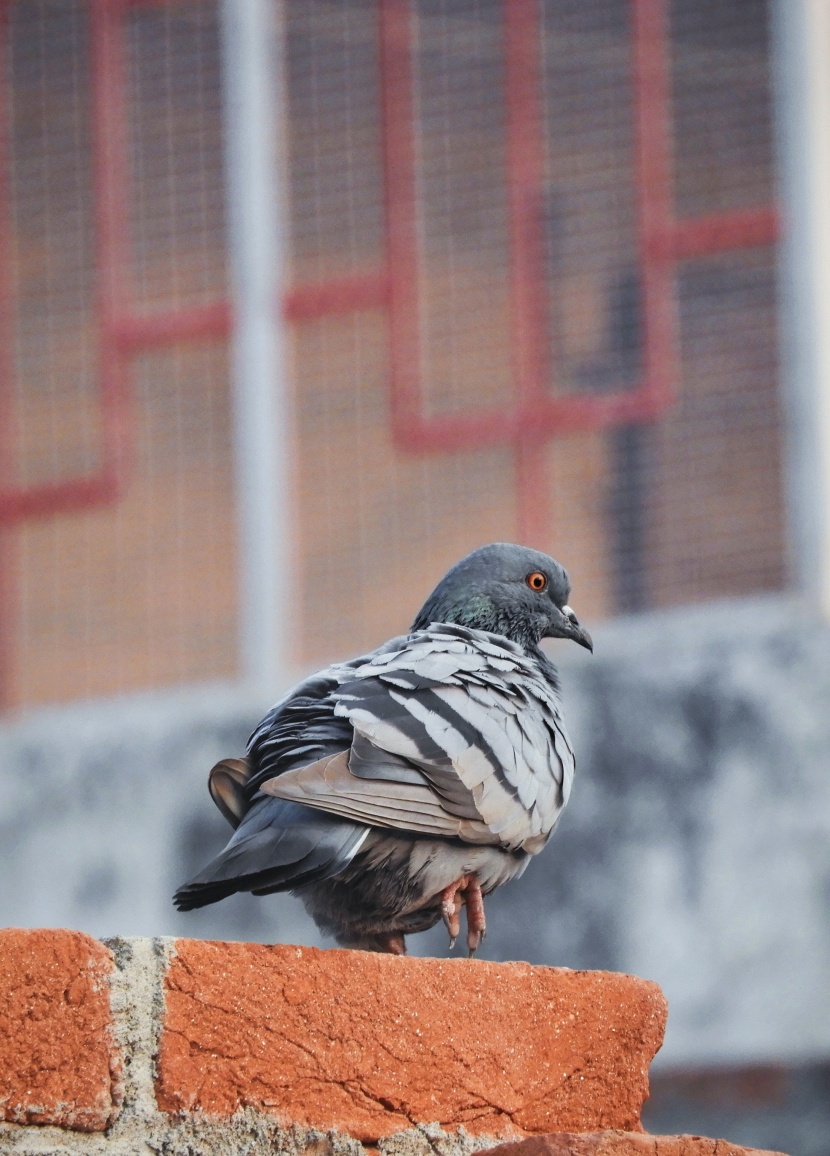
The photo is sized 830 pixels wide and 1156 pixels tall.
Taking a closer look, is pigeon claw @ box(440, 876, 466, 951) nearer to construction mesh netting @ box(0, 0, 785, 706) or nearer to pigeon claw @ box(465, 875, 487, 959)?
pigeon claw @ box(465, 875, 487, 959)

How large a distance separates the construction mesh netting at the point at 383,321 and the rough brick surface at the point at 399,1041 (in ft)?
15.7

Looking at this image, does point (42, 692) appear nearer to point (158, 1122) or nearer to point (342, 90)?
point (342, 90)

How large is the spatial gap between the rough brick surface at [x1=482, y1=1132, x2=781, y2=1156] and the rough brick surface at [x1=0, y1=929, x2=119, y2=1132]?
0.52 m

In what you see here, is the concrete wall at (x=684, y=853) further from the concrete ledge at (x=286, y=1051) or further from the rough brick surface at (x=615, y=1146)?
the rough brick surface at (x=615, y=1146)

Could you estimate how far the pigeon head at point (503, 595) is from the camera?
445cm

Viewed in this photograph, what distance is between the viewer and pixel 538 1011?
3086 millimetres

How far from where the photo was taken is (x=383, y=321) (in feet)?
29.1

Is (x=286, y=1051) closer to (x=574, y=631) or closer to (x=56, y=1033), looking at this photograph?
(x=56, y=1033)

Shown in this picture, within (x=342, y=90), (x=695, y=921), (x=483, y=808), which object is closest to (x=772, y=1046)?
(x=695, y=921)

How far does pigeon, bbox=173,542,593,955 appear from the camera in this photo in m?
3.32

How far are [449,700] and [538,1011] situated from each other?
73 cm

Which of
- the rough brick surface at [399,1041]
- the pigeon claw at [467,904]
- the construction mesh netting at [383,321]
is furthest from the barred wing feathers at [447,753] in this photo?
the construction mesh netting at [383,321]

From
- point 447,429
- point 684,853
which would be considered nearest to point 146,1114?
point 684,853

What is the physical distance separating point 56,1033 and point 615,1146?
72 centimetres
